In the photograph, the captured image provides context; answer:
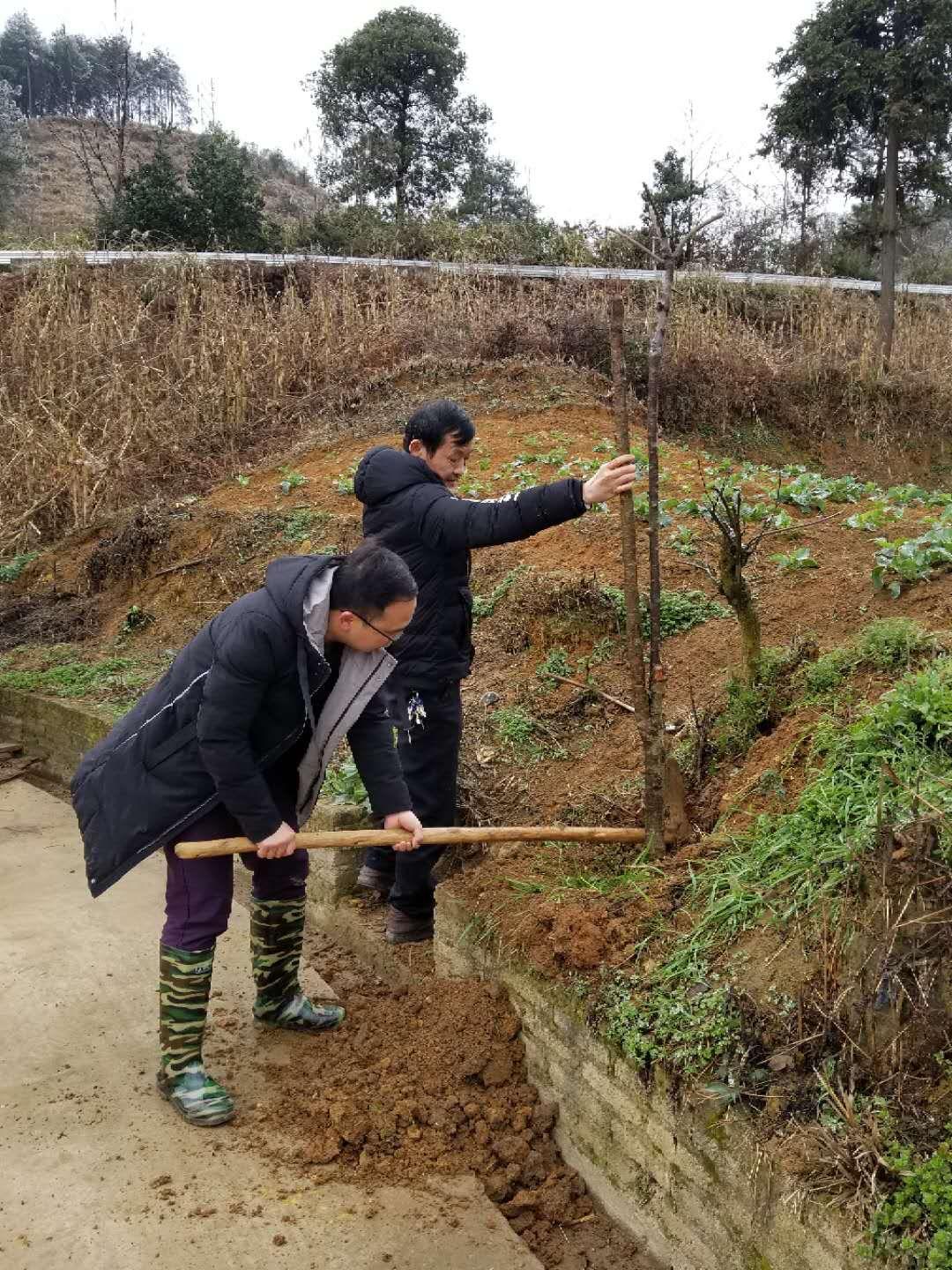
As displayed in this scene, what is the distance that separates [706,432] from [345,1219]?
1281 cm

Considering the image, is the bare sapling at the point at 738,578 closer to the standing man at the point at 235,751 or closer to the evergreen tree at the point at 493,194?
the standing man at the point at 235,751

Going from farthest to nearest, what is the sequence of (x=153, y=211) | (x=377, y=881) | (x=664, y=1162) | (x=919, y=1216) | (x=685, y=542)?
(x=153, y=211)
(x=685, y=542)
(x=377, y=881)
(x=664, y=1162)
(x=919, y=1216)

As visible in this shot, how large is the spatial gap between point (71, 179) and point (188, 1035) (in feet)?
152

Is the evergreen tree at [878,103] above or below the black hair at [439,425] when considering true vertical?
above

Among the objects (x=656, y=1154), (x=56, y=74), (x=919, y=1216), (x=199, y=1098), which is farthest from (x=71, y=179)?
(x=919, y=1216)

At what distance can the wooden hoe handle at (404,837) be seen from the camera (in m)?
3.19

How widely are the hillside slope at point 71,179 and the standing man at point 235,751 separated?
3278 cm

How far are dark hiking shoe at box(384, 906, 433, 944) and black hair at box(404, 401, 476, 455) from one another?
1.86 meters

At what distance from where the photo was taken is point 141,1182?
10.2 ft

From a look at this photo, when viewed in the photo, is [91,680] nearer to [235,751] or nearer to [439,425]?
[439,425]

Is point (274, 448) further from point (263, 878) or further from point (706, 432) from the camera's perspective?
point (263, 878)

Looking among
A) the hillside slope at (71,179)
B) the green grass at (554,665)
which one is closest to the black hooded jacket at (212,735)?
the green grass at (554,665)

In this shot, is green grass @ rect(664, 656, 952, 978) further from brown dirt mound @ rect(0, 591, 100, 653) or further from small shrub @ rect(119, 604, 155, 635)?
brown dirt mound @ rect(0, 591, 100, 653)

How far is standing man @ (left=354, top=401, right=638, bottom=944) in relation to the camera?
3629mm
